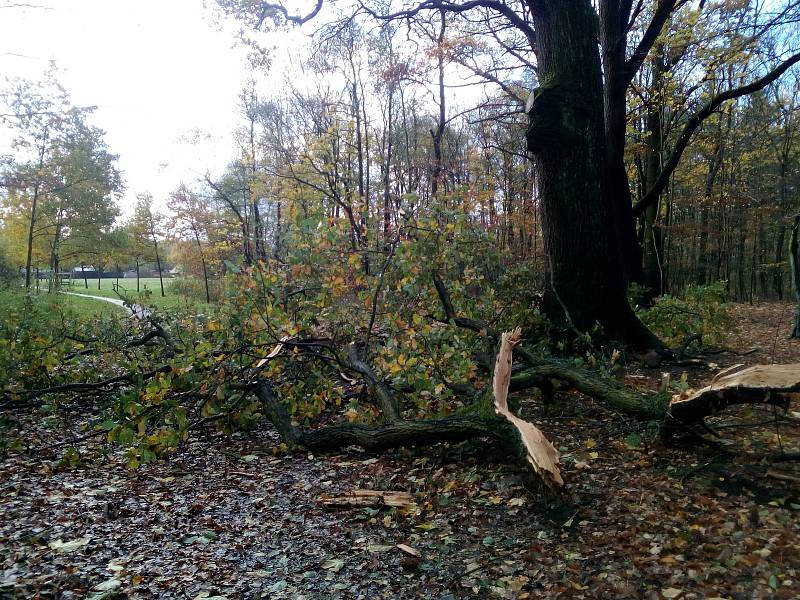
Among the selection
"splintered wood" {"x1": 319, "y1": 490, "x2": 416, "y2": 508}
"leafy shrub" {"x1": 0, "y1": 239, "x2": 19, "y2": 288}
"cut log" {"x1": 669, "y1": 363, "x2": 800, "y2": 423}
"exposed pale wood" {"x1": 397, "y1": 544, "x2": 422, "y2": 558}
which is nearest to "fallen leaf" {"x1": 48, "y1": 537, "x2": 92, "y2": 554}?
"splintered wood" {"x1": 319, "y1": 490, "x2": 416, "y2": 508}

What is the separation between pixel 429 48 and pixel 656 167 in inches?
249

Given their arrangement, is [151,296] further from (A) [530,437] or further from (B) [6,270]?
(B) [6,270]

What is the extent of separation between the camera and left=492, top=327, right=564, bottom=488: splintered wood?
8.69 ft

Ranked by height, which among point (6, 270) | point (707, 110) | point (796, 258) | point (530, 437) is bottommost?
point (530, 437)

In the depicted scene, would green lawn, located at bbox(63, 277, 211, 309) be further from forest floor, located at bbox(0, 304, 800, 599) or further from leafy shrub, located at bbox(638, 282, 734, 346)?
leafy shrub, located at bbox(638, 282, 734, 346)

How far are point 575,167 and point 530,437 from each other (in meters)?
3.20

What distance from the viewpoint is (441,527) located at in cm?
277

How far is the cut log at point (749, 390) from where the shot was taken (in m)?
2.42

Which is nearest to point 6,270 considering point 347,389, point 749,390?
point 347,389

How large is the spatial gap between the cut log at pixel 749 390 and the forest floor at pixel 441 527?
22cm

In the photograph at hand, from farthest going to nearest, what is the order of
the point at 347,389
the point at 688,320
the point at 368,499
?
the point at 688,320 → the point at 347,389 → the point at 368,499

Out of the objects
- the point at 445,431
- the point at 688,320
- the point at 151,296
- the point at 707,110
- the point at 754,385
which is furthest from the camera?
the point at 151,296

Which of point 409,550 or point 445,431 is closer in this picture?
point 409,550

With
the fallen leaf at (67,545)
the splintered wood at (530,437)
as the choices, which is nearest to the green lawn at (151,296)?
the fallen leaf at (67,545)
